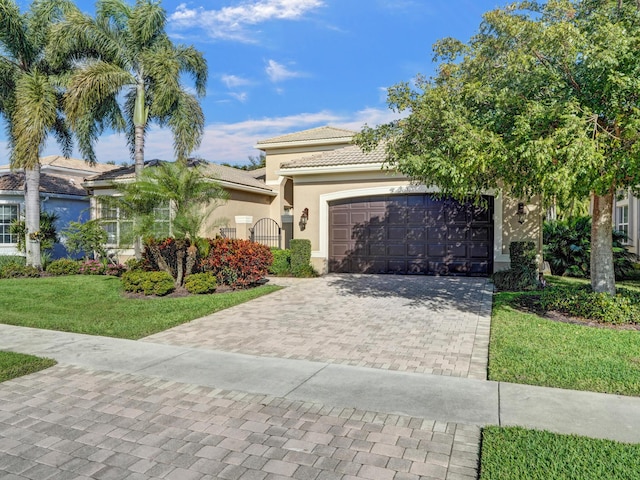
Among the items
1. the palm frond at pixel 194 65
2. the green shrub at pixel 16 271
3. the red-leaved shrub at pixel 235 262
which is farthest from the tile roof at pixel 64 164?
the red-leaved shrub at pixel 235 262

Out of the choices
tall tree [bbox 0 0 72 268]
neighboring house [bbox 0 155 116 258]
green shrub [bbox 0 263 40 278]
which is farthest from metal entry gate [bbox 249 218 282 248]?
tall tree [bbox 0 0 72 268]

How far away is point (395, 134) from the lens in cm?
965

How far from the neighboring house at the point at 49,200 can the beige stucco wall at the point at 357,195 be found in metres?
10.0

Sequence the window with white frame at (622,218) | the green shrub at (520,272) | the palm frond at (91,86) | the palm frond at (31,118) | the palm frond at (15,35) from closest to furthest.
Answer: the green shrub at (520,272) < the palm frond at (91,86) < the palm frond at (31,118) < the palm frond at (15,35) < the window with white frame at (622,218)

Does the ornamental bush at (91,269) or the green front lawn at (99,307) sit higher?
the ornamental bush at (91,269)

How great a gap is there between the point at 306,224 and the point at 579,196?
33.9ft

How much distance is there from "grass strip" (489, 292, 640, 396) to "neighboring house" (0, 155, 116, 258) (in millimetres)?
17899

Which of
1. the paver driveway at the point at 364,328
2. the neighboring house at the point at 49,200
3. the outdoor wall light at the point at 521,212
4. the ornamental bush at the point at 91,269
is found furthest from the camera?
the neighboring house at the point at 49,200

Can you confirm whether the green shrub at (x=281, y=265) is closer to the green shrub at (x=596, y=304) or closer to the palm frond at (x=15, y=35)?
the green shrub at (x=596, y=304)

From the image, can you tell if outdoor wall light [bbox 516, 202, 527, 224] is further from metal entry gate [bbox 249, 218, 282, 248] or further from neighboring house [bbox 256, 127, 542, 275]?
metal entry gate [bbox 249, 218, 282, 248]

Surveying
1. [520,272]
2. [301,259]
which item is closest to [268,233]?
[301,259]

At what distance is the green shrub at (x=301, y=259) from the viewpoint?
1521 centimetres

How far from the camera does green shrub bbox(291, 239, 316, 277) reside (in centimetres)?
1521

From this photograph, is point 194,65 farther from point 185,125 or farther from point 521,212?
point 521,212
